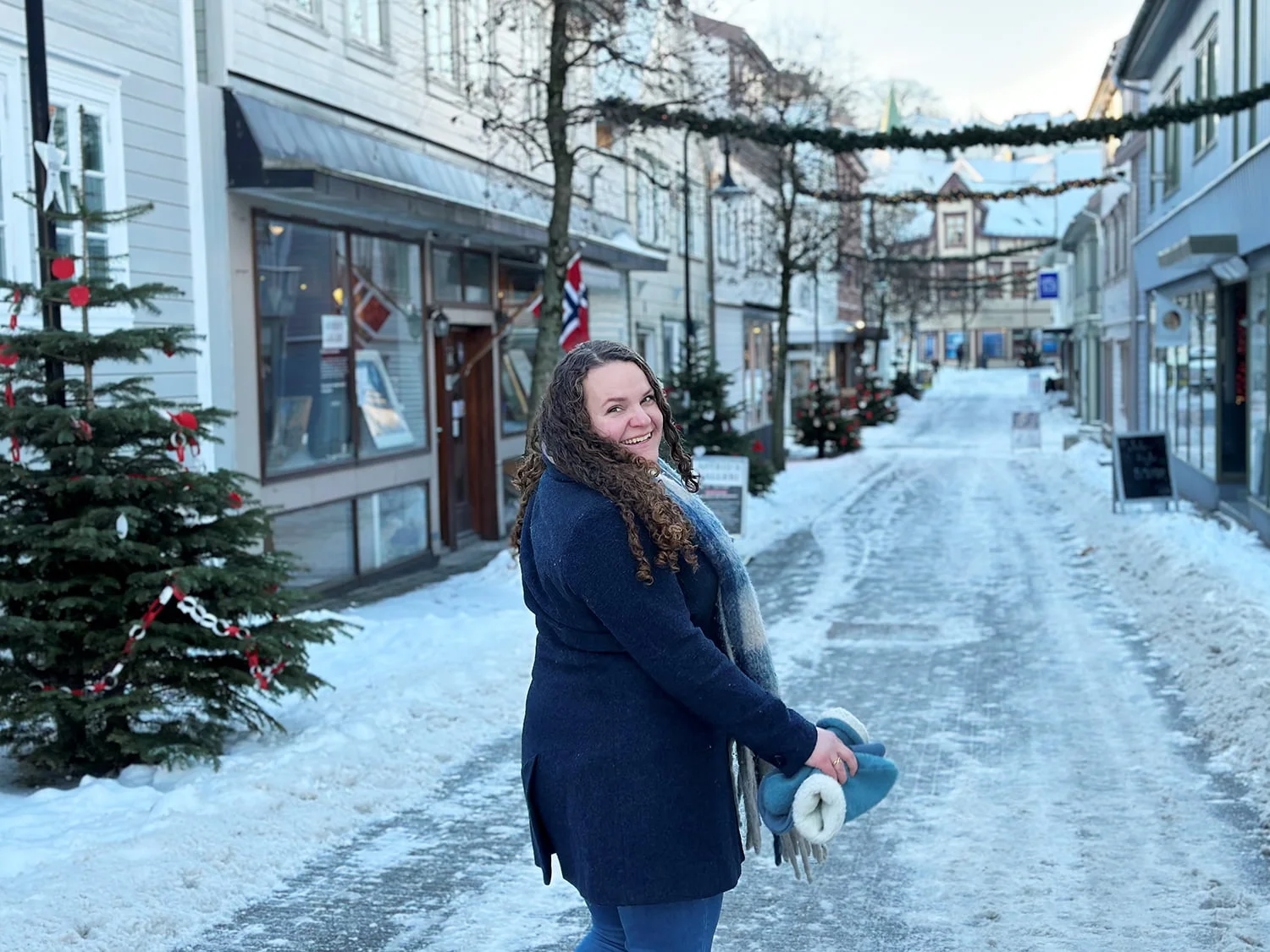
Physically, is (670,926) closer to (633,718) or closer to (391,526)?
(633,718)

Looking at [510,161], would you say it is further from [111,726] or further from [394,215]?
[111,726]

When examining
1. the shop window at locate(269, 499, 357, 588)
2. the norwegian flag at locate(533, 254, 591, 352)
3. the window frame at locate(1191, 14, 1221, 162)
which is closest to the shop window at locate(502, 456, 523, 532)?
the norwegian flag at locate(533, 254, 591, 352)

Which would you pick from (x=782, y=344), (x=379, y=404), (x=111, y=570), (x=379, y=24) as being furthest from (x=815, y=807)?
(x=782, y=344)

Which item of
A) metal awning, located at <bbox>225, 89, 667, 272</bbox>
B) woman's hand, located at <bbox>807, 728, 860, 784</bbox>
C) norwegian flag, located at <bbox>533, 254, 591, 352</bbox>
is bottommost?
woman's hand, located at <bbox>807, 728, 860, 784</bbox>

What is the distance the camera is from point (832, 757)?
2871 mm

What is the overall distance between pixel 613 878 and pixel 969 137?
12.0 meters

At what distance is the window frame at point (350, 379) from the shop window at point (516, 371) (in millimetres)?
2383

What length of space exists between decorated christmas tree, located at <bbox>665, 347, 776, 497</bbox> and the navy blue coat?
15026 mm

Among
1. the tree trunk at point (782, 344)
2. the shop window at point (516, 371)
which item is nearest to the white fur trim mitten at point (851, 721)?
the shop window at point (516, 371)

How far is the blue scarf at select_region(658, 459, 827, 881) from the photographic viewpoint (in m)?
2.91

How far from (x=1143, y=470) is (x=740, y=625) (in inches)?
560

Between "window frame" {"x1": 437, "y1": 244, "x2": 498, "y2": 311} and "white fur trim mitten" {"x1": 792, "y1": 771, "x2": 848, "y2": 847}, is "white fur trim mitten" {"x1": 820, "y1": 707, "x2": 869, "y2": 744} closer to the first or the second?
"white fur trim mitten" {"x1": 792, "y1": 771, "x2": 848, "y2": 847}

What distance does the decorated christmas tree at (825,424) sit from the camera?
31281 mm

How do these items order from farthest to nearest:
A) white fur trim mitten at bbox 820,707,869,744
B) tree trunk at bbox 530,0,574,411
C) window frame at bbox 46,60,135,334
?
tree trunk at bbox 530,0,574,411 < window frame at bbox 46,60,135,334 < white fur trim mitten at bbox 820,707,869,744
